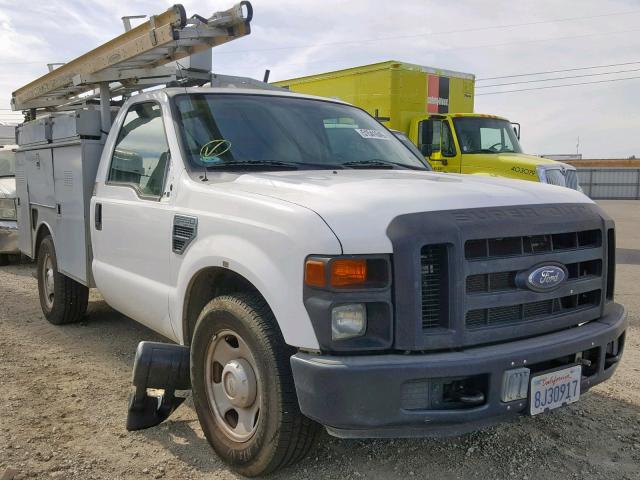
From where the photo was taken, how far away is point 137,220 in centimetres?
393

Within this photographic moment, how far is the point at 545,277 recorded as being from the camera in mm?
2801

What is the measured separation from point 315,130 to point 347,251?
6.13ft

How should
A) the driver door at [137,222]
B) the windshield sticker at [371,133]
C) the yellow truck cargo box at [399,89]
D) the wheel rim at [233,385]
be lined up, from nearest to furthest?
1. the wheel rim at [233,385]
2. the driver door at [137,222]
3. the windshield sticker at [371,133]
4. the yellow truck cargo box at [399,89]

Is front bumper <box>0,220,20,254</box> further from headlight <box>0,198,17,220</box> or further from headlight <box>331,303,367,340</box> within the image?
headlight <box>331,303,367,340</box>

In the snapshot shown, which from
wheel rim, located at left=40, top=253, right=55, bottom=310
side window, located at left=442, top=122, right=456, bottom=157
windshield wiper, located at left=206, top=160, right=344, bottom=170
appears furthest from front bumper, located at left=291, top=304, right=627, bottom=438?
side window, located at left=442, top=122, right=456, bottom=157

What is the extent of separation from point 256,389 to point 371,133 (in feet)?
7.42

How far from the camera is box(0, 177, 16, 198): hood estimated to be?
31.1 feet

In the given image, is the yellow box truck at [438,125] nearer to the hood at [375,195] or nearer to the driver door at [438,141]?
the driver door at [438,141]

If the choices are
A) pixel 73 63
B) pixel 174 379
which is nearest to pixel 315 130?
pixel 174 379

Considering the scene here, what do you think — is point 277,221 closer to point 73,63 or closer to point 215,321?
Result: point 215,321

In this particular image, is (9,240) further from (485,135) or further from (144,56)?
(485,135)

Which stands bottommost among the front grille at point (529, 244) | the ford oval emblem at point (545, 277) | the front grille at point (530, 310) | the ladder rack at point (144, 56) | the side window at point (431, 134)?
the front grille at point (530, 310)

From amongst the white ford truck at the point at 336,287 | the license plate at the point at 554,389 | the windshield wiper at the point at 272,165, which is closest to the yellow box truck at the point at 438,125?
the white ford truck at the point at 336,287

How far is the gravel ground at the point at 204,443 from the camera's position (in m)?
3.09
